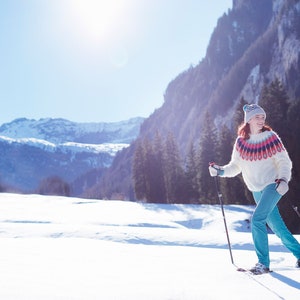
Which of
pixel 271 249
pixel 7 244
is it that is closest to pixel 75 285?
pixel 7 244

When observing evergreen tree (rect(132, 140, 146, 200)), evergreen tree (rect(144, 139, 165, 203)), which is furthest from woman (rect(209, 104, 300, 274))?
evergreen tree (rect(132, 140, 146, 200))

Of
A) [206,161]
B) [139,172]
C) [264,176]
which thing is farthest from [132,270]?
[139,172]

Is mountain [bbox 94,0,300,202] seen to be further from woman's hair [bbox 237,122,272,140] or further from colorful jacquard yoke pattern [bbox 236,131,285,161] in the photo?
colorful jacquard yoke pattern [bbox 236,131,285,161]

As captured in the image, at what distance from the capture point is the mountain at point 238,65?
109394 mm

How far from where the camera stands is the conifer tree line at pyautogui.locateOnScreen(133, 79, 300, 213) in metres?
31.6

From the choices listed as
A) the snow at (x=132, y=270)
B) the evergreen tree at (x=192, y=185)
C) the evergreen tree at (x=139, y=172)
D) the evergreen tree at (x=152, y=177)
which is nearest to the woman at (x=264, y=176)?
the snow at (x=132, y=270)

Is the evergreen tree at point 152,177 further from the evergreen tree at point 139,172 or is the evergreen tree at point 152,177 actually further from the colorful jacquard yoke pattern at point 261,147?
the colorful jacquard yoke pattern at point 261,147

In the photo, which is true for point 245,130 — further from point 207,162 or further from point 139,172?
point 139,172

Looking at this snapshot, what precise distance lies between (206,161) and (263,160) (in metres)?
42.1

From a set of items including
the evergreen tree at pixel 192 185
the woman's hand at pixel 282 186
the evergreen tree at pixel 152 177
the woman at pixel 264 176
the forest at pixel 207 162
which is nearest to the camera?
the woman's hand at pixel 282 186

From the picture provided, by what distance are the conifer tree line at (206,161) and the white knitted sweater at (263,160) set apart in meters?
24.7

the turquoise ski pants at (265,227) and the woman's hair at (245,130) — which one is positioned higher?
the woman's hair at (245,130)

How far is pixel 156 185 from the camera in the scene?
5581 centimetres

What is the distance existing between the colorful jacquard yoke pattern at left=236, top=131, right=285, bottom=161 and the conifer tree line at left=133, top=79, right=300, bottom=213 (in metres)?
24.7
